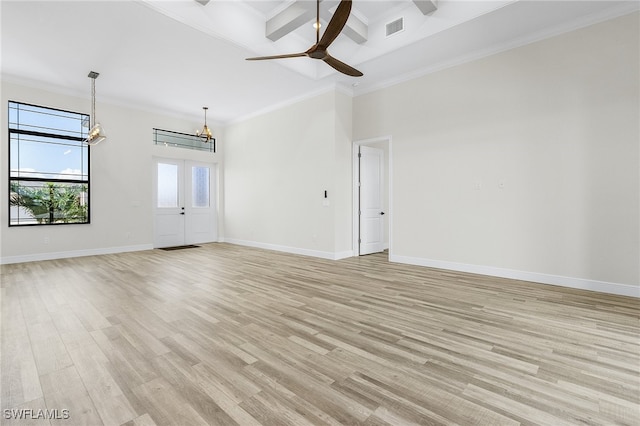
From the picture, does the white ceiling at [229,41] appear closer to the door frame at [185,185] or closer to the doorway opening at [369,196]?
the doorway opening at [369,196]

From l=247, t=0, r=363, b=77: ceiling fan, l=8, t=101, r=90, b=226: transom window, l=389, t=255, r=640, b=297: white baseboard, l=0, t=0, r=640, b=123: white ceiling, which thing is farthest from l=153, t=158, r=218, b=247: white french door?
l=247, t=0, r=363, b=77: ceiling fan

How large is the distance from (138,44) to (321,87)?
319cm

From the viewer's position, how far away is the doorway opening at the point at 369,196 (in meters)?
6.39

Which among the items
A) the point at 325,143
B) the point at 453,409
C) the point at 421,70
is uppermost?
the point at 421,70

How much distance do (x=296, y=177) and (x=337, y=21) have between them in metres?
4.00

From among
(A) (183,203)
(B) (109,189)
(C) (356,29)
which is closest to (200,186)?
(A) (183,203)

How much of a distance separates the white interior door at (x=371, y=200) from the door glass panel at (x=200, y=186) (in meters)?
4.72

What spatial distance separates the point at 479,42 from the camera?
14.3 feet

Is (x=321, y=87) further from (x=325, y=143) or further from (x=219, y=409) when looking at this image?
(x=219, y=409)

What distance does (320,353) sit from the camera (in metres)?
2.17

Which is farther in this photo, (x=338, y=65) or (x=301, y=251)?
(x=301, y=251)

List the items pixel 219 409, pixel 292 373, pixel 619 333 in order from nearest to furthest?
pixel 219 409, pixel 292 373, pixel 619 333

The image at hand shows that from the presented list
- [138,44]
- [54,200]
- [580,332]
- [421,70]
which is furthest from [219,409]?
[54,200]

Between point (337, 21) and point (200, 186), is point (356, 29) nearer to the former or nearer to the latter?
point (337, 21)
